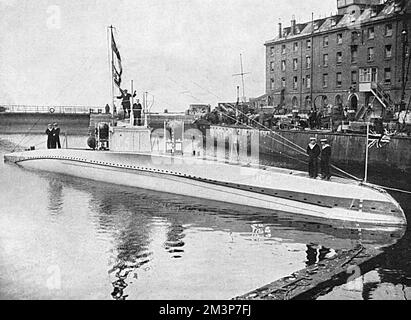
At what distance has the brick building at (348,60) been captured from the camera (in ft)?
92.0

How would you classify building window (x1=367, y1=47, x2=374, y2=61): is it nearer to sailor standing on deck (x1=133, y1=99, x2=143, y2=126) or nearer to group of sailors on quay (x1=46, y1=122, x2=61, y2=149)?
sailor standing on deck (x1=133, y1=99, x2=143, y2=126)

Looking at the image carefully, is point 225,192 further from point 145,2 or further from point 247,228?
point 145,2

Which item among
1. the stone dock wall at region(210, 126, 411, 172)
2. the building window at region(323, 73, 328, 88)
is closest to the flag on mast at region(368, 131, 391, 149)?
the stone dock wall at region(210, 126, 411, 172)

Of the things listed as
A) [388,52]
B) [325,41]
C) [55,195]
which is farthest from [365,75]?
[55,195]

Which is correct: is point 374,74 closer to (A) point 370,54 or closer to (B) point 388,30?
(A) point 370,54

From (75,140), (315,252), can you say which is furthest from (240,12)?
(75,140)

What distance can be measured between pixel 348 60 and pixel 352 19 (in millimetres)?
2701

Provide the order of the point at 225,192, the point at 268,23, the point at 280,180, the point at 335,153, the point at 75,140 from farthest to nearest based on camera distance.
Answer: the point at 75,140, the point at 335,153, the point at 225,192, the point at 280,180, the point at 268,23

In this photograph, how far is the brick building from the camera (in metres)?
28.0

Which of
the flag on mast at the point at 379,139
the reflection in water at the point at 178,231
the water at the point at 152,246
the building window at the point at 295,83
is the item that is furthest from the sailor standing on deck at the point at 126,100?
the flag on mast at the point at 379,139

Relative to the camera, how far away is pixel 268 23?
15133 millimetres

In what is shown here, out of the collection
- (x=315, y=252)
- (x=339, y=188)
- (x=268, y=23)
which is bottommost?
(x=315, y=252)

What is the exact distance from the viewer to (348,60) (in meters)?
30.0

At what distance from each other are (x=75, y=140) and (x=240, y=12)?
26639 mm
